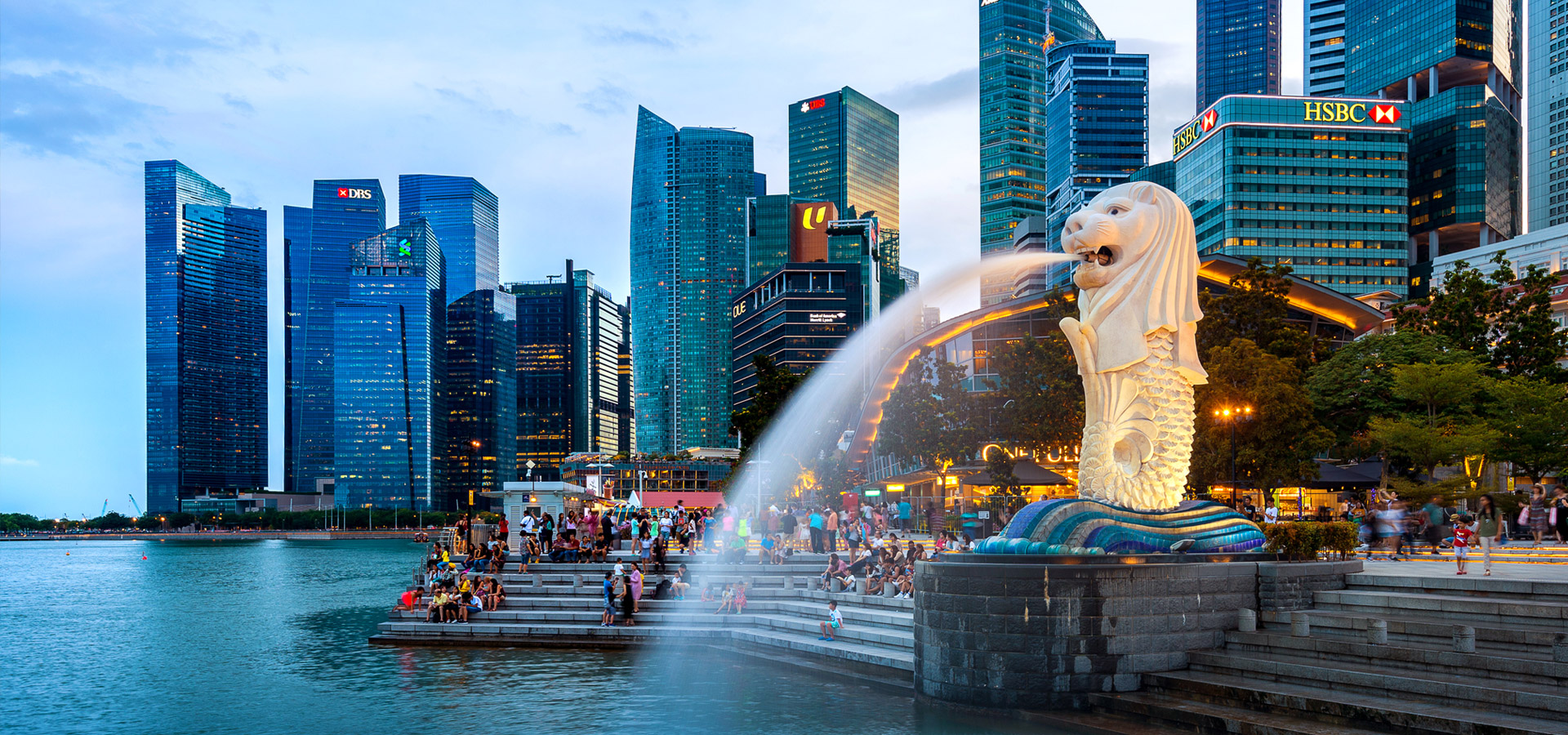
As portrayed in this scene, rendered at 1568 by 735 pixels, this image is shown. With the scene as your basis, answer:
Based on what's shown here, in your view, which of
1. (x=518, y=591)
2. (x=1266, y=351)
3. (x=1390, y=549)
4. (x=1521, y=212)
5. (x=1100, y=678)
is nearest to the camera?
(x=1100, y=678)

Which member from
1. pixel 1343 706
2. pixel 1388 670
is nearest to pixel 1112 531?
A: pixel 1388 670

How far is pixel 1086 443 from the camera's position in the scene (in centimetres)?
2006

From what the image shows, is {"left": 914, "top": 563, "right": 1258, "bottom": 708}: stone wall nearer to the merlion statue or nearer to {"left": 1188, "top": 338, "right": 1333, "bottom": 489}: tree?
the merlion statue

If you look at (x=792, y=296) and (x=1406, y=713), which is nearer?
(x=1406, y=713)

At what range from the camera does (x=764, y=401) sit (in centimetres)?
5866

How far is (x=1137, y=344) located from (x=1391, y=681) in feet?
23.6

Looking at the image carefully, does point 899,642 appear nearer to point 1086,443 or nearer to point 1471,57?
point 1086,443

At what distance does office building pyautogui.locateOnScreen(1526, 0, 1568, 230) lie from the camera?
171 metres

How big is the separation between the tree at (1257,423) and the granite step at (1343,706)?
21.7 m

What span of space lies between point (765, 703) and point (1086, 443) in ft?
24.5

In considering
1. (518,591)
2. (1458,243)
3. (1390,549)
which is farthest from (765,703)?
(1458,243)

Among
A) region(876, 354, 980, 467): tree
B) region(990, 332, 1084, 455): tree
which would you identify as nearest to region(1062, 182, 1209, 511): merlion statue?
region(990, 332, 1084, 455): tree

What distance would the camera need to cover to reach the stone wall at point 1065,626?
16609 mm

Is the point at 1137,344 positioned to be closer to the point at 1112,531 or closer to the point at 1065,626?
the point at 1112,531
